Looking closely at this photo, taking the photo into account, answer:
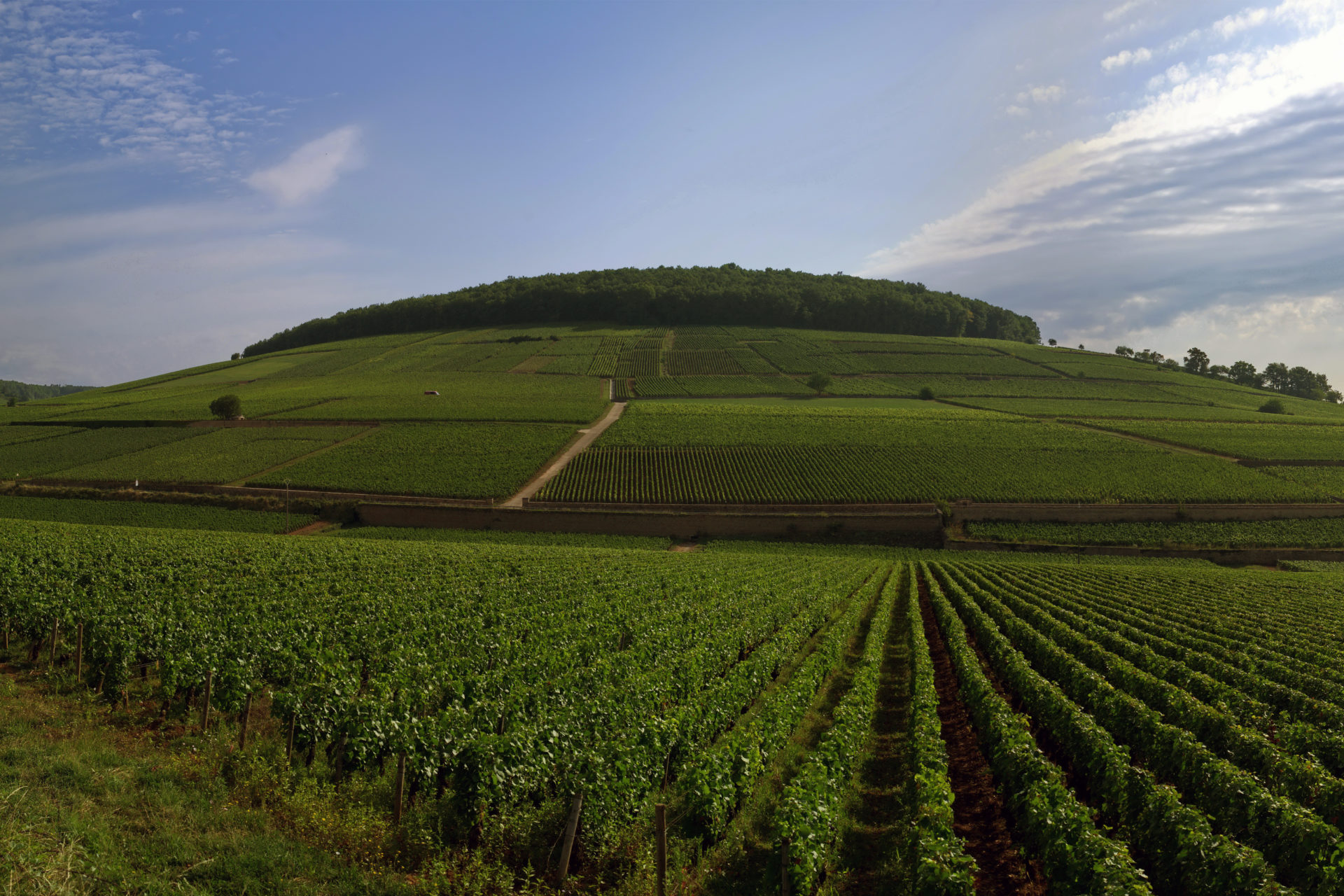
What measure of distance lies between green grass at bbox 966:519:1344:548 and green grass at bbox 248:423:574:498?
39176 mm

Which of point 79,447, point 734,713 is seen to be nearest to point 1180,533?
point 734,713

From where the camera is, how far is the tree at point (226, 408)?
76.7m

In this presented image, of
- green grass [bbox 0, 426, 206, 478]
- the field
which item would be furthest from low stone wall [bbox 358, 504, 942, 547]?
green grass [bbox 0, 426, 206, 478]

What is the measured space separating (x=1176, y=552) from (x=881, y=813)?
171ft

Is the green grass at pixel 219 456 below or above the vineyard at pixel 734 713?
above

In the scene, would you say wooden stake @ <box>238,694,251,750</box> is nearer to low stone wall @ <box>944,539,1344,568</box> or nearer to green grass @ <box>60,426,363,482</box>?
low stone wall @ <box>944,539,1344,568</box>

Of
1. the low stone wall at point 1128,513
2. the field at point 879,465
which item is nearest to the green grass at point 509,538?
the field at point 879,465

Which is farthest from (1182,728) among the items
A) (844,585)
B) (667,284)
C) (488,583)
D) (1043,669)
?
(667,284)

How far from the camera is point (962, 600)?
89.0ft

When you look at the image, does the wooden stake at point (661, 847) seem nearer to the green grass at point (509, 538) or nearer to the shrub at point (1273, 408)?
the green grass at point (509, 538)

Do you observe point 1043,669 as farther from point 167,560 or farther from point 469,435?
point 469,435

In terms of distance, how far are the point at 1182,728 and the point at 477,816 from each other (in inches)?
485

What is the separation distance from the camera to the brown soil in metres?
8.46

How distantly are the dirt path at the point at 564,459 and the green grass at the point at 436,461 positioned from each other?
2.63 ft
